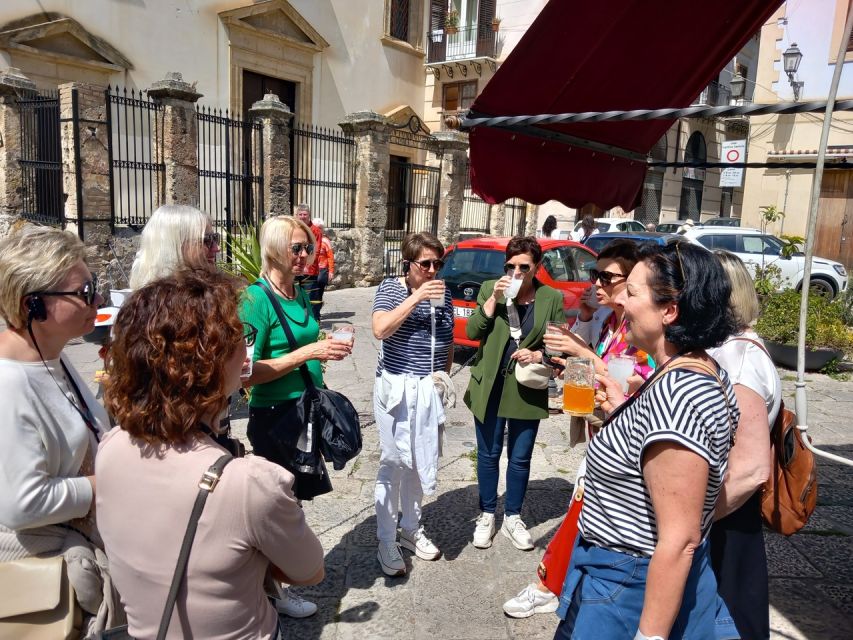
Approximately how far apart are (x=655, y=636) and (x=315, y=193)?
12.3 meters

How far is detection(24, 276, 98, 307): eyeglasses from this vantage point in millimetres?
1798

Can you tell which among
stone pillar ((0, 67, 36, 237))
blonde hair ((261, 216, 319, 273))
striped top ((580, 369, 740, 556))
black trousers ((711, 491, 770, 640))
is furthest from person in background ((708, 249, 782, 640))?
stone pillar ((0, 67, 36, 237))

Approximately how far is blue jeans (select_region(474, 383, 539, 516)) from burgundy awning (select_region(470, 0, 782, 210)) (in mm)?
1244

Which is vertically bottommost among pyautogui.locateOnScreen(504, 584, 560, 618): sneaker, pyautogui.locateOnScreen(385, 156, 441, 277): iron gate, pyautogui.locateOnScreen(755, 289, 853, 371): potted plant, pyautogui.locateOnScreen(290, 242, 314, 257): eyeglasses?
pyautogui.locateOnScreen(504, 584, 560, 618): sneaker

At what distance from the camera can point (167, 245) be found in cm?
266

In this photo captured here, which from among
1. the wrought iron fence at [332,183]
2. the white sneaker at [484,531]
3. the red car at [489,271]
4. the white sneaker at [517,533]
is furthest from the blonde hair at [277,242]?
the wrought iron fence at [332,183]

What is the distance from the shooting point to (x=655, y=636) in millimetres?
1525

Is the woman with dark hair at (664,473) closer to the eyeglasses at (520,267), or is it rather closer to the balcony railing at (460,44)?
the eyeglasses at (520,267)

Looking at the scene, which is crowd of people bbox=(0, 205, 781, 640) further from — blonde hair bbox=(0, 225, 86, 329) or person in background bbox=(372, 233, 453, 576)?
person in background bbox=(372, 233, 453, 576)

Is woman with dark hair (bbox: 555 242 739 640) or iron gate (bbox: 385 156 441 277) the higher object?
iron gate (bbox: 385 156 441 277)

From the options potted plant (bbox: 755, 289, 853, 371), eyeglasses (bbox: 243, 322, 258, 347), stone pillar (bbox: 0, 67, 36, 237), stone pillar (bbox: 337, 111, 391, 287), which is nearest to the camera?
eyeglasses (bbox: 243, 322, 258, 347)

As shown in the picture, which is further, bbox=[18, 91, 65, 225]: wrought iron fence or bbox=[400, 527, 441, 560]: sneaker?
bbox=[18, 91, 65, 225]: wrought iron fence

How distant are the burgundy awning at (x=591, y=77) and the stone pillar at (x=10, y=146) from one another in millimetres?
8984

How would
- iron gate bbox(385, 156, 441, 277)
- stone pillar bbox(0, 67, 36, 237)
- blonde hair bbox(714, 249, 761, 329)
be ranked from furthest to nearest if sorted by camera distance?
iron gate bbox(385, 156, 441, 277) → stone pillar bbox(0, 67, 36, 237) → blonde hair bbox(714, 249, 761, 329)
